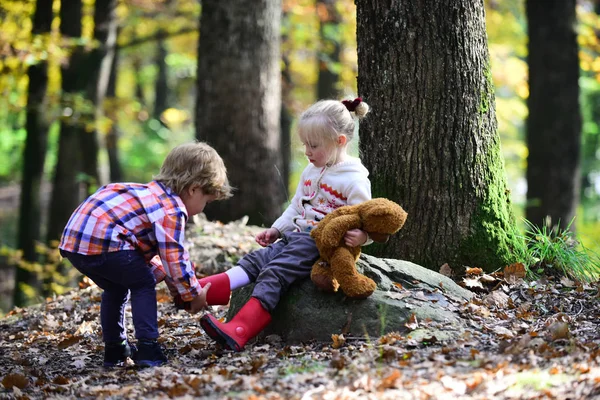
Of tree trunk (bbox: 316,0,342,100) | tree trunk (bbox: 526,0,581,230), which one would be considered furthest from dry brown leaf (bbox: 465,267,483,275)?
tree trunk (bbox: 316,0,342,100)

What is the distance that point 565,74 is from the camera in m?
10.8

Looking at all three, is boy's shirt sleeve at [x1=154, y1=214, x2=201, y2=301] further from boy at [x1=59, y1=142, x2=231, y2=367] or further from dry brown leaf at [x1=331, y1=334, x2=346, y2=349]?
dry brown leaf at [x1=331, y1=334, x2=346, y2=349]

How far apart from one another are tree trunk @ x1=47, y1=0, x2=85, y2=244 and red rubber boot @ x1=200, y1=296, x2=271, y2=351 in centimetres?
823

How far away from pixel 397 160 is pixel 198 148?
157 cm

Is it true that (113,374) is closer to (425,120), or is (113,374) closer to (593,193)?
(425,120)

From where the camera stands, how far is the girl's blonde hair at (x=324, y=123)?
4.54m

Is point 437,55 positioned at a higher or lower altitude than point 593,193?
higher

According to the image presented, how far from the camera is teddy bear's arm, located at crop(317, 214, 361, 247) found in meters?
4.18

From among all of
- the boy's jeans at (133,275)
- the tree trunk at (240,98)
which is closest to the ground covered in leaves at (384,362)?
the boy's jeans at (133,275)

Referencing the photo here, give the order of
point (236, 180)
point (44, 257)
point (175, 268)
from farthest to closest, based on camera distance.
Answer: point (44, 257) < point (236, 180) < point (175, 268)

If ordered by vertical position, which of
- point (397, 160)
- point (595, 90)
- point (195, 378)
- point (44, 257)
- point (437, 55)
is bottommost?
point (44, 257)

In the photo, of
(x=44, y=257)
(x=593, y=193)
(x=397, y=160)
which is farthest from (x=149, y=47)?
(x=397, y=160)

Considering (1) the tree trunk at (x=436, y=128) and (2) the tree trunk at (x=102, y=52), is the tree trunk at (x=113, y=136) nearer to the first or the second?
(2) the tree trunk at (x=102, y=52)

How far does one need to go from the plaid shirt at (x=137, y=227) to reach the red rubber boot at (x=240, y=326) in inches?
9.2
